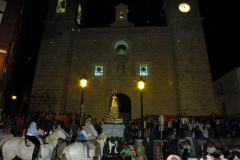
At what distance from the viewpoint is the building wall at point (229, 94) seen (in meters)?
18.7

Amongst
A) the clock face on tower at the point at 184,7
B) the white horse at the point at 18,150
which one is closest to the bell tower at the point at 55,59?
the white horse at the point at 18,150

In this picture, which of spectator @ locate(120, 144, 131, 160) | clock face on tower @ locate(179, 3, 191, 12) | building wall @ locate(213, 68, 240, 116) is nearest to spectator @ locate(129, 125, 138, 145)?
spectator @ locate(120, 144, 131, 160)

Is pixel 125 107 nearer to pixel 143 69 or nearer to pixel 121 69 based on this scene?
pixel 121 69

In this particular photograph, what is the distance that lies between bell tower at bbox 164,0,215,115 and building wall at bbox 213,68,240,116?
6.40 metres

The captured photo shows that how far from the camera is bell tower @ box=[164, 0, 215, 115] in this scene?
14656 millimetres

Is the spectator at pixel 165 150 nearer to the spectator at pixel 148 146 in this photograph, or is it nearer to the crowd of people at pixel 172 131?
the crowd of people at pixel 172 131

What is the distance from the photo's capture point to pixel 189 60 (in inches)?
624

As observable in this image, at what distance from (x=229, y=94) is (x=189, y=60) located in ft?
30.7

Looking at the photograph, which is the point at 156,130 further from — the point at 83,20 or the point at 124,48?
the point at 83,20

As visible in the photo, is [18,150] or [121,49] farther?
[121,49]

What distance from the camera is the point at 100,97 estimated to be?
16641mm

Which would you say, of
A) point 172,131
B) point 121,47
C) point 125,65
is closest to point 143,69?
point 125,65

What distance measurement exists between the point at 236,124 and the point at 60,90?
15.1 meters

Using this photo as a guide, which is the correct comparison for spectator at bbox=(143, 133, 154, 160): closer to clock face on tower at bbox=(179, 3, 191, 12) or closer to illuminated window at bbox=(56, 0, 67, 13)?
clock face on tower at bbox=(179, 3, 191, 12)
